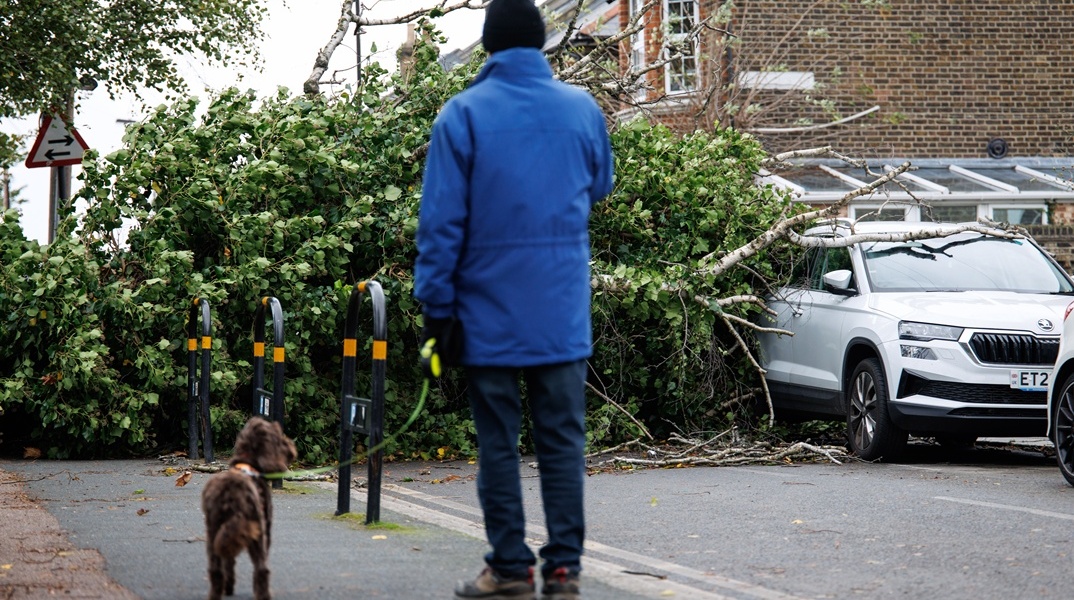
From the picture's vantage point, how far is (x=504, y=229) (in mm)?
4504

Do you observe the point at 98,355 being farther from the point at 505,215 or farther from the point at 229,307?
the point at 505,215

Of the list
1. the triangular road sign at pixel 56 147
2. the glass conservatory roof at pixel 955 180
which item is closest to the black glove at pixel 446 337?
the triangular road sign at pixel 56 147

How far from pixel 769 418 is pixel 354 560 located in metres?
6.74

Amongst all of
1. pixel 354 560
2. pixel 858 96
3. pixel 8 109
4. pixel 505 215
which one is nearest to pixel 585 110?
pixel 505 215

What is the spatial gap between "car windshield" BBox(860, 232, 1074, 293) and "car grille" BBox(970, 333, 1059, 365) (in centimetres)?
102

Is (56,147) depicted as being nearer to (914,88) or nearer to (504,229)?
(504,229)

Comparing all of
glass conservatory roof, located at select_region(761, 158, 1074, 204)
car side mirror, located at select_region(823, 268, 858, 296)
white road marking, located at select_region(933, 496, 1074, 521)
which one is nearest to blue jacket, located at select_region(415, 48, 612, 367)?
white road marking, located at select_region(933, 496, 1074, 521)

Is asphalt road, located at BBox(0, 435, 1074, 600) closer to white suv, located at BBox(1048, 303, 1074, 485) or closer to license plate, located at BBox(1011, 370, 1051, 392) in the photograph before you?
white suv, located at BBox(1048, 303, 1074, 485)

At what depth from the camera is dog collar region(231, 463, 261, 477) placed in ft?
15.2

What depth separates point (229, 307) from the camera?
35.2ft

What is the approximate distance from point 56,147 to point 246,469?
11.9 meters

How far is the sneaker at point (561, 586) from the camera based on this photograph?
4441 millimetres

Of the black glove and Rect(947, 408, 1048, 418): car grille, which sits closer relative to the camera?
the black glove

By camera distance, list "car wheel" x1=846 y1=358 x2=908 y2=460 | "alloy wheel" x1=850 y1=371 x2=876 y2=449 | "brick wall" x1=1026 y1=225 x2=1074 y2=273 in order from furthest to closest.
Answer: "brick wall" x1=1026 y1=225 x2=1074 y2=273, "alloy wheel" x1=850 y1=371 x2=876 y2=449, "car wheel" x1=846 y1=358 x2=908 y2=460
